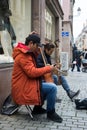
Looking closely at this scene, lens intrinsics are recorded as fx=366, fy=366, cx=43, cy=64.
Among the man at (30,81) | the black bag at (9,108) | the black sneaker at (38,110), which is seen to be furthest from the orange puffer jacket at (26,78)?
the black sneaker at (38,110)

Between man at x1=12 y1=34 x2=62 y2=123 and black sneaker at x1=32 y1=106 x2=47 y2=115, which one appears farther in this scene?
black sneaker at x1=32 y1=106 x2=47 y2=115

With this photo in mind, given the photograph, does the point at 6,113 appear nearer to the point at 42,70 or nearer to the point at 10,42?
the point at 42,70

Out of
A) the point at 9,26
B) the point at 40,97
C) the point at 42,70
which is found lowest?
the point at 40,97

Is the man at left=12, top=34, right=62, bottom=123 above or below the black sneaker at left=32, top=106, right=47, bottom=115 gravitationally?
above

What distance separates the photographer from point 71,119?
6.69m

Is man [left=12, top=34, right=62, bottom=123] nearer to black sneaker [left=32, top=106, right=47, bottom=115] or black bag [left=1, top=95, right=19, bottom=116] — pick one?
black bag [left=1, top=95, right=19, bottom=116]

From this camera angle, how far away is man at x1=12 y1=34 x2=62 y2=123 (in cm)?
622

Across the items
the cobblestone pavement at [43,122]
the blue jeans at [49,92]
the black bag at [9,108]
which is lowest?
the cobblestone pavement at [43,122]

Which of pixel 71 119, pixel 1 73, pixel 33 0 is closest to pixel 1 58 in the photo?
pixel 1 73

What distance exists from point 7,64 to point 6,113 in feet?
4.80

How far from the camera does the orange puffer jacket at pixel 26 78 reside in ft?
20.3

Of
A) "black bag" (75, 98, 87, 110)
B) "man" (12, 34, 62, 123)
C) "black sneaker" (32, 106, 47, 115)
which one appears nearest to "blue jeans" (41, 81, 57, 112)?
"man" (12, 34, 62, 123)

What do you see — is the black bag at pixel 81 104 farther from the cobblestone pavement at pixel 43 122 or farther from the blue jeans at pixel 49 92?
the blue jeans at pixel 49 92

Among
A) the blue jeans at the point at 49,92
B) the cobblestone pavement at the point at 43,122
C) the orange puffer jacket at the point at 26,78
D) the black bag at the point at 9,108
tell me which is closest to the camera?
the cobblestone pavement at the point at 43,122
